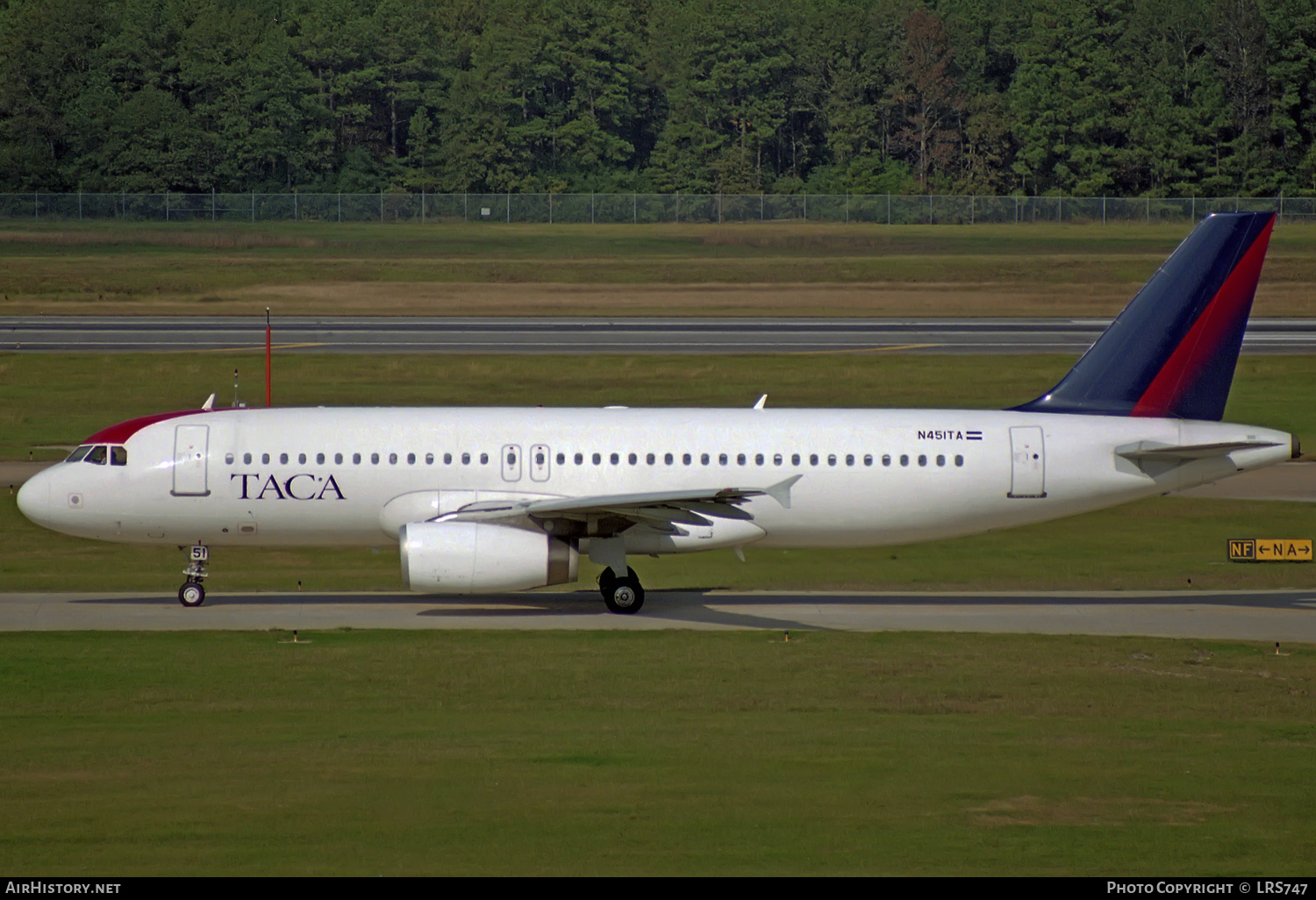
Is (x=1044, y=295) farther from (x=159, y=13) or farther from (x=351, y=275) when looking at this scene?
(x=159, y=13)

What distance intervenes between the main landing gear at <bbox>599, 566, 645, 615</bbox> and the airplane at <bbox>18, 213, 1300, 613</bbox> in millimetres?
49

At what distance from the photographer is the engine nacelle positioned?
2805cm

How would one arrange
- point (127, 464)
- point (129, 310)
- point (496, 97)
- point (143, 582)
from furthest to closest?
point (496, 97)
point (129, 310)
point (143, 582)
point (127, 464)

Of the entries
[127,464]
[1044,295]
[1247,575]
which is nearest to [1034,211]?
[1044,295]

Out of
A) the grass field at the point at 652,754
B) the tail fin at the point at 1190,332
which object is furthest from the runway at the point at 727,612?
the tail fin at the point at 1190,332

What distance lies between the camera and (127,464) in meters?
29.8

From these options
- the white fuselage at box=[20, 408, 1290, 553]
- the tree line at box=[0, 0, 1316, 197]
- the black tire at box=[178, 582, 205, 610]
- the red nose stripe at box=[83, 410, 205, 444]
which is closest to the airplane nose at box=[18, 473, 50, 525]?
the white fuselage at box=[20, 408, 1290, 553]

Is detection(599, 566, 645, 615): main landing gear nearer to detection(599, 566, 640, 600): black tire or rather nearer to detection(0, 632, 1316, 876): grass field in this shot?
detection(599, 566, 640, 600): black tire

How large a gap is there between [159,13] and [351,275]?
61838 millimetres

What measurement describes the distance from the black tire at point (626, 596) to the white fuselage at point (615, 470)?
76 cm

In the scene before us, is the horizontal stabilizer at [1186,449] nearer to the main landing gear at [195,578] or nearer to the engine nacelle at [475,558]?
the engine nacelle at [475,558]

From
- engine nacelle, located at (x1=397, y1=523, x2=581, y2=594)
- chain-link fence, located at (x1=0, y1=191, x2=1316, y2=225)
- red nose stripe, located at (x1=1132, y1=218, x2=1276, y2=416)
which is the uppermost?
chain-link fence, located at (x1=0, y1=191, x2=1316, y2=225)

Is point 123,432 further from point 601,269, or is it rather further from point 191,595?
point 601,269

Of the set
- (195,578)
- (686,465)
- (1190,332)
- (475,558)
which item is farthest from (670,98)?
(475,558)
